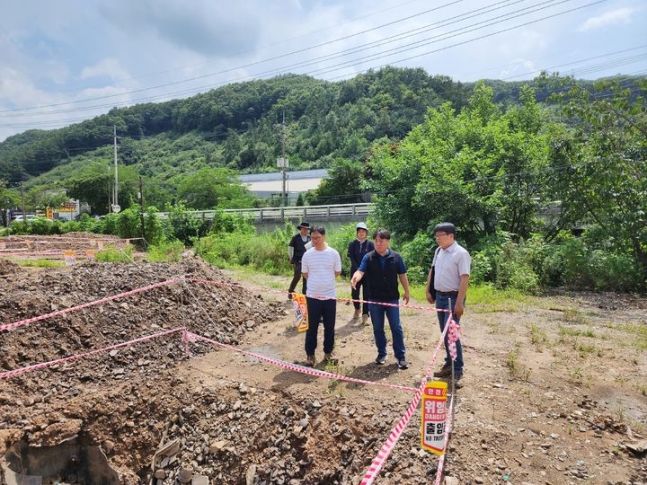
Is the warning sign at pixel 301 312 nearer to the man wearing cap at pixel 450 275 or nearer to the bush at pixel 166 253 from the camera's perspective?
the man wearing cap at pixel 450 275

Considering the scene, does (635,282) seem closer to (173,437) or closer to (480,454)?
(480,454)

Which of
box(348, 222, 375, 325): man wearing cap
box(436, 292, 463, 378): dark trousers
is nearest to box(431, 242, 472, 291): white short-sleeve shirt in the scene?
box(436, 292, 463, 378): dark trousers

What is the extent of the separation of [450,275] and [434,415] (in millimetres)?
1902

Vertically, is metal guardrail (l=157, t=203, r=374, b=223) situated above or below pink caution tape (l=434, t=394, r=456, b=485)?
above

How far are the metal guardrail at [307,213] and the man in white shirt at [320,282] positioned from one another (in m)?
19.1

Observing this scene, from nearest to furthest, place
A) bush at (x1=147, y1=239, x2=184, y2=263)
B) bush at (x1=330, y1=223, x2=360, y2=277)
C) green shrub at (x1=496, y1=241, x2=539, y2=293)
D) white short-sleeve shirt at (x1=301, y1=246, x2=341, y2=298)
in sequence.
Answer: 1. white short-sleeve shirt at (x1=301, y1=246, x2=341, y2=298)
2. green shrub at (x1=496, y1=241, x2=539, y2=293)
3. bush at (x1=330, y1=223, x2=360, y2=277)
4. bush at (x1=147, y1=239, x2=184, y2=263)

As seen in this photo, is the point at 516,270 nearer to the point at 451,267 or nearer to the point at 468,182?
the point at 468,182

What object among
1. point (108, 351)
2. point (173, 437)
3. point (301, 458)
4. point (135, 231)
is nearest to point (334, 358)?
point (301, 458)

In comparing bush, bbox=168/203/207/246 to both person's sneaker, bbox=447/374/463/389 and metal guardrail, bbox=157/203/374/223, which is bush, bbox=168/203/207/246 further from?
person's sneaker, bbox=447/374/463/389

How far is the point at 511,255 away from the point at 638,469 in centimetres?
925

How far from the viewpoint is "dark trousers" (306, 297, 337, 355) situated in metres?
5.68

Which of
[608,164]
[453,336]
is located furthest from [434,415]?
[608,164]

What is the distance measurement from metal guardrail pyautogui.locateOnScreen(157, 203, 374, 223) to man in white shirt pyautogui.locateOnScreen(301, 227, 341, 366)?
751 inches

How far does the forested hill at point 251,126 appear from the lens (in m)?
74.0
